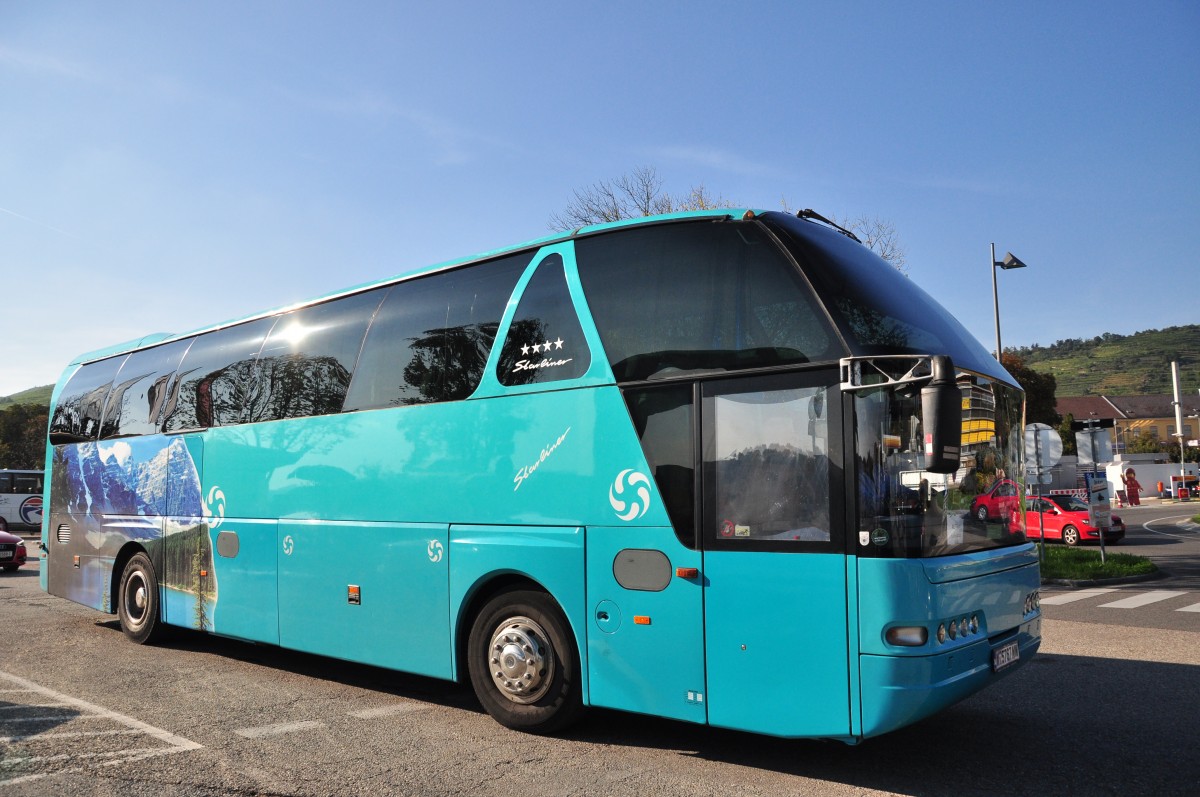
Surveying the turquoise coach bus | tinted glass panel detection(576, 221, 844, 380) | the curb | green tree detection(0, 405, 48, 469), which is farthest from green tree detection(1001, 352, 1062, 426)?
green tree detection(0, 405, 48, 469)

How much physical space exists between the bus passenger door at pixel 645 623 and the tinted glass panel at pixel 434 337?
192 centimetres

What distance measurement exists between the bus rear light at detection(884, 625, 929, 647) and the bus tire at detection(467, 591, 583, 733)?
2204 mm

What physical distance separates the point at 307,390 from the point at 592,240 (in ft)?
11.5

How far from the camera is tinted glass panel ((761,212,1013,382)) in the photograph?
16.6ft

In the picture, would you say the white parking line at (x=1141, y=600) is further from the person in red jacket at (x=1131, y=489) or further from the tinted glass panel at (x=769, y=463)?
the person in red jacket at (x=1131, y=489)

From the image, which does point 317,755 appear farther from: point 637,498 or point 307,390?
point 307,390

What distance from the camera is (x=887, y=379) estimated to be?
4766 millimetres

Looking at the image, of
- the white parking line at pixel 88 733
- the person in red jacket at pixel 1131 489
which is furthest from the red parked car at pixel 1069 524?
the person in red jacket at pixel 1131 489

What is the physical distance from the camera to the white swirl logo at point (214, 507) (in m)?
9.20

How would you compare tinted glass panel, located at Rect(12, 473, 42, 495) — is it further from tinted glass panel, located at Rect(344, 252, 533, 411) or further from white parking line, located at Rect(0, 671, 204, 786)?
tinted glass panel, located at Rect(344, 252, 533, 411)

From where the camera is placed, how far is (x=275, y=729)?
636cm

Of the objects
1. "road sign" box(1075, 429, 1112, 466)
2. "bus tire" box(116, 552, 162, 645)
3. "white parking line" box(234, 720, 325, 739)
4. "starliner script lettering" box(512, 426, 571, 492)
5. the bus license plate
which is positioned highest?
"road sign" box(1075, 429, 1112, 466)

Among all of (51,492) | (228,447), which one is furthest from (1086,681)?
(51,492)

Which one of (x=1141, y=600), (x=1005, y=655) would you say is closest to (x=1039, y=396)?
(x=1141, y=600)
